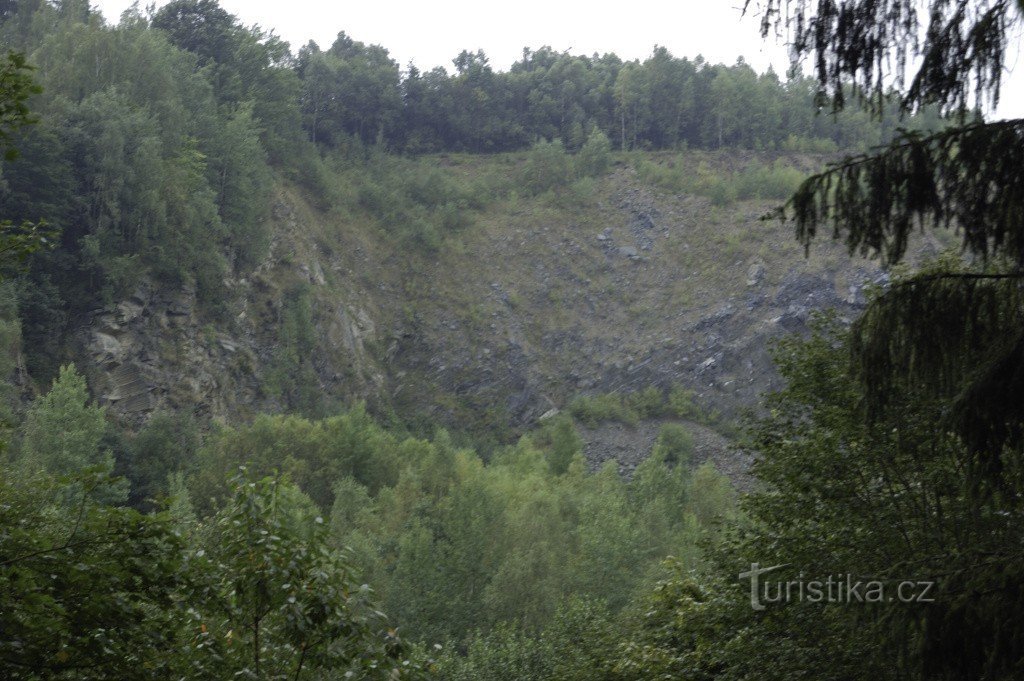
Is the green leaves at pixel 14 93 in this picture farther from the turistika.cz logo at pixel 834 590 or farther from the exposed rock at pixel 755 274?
the exposed rock at pixel 755 274

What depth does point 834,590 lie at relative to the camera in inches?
320

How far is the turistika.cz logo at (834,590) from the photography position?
4465 millimetres

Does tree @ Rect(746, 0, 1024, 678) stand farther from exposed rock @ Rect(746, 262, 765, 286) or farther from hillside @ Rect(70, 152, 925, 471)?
exposed rock @ Rect(746, 262, 765, 286)

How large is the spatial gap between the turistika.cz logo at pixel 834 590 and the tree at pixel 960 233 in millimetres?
135

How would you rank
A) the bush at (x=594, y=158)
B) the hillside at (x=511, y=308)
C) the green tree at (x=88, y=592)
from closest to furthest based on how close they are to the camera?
the green tree at (x=88, y=592)
the hillside at (x=511, y=308)
the bush at (x=594, y=158)

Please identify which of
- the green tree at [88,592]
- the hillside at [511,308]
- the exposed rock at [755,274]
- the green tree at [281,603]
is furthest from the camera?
the exposed rock at [755,274]

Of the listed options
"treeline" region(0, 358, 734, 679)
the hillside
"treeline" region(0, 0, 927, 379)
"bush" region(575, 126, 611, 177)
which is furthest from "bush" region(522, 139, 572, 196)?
"treeline" region(0, 358, 734, 679)

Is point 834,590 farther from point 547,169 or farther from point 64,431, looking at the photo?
point 547,169

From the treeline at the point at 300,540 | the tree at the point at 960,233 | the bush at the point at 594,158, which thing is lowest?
the treeline at the point at 300,540

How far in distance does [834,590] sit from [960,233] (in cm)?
403

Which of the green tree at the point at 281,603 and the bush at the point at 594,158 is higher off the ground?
the bush at the point at 594,158

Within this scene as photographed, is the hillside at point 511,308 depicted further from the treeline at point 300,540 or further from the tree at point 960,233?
the tree at point 960,233

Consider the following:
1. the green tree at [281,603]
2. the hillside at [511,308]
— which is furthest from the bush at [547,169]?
the green tree at [281,603]

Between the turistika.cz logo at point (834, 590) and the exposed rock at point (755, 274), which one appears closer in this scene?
the turistika.cz logo at point (834, 590)
